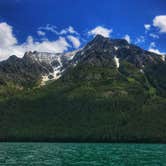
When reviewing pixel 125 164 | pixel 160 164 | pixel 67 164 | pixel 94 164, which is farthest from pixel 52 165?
pixel 160 164

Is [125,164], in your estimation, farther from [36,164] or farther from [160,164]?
[36,164]

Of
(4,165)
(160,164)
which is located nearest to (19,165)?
(4,165)

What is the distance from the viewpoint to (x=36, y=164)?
302 feet

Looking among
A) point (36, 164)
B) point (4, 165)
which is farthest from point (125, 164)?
point (4, 165)

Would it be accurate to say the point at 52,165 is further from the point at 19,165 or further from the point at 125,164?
the point at 125,164

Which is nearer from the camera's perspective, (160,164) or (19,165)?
(19,165)

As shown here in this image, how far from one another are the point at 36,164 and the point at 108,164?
19518mm

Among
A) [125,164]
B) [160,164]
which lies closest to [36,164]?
[125,164]

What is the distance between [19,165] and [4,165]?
3750 mm

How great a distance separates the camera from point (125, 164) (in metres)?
94.5

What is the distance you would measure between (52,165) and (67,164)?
4384mm

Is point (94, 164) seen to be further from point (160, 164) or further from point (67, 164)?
point (160, 164)

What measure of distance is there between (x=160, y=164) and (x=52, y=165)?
96.8 ft

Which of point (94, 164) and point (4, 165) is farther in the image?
point (94, 164)
